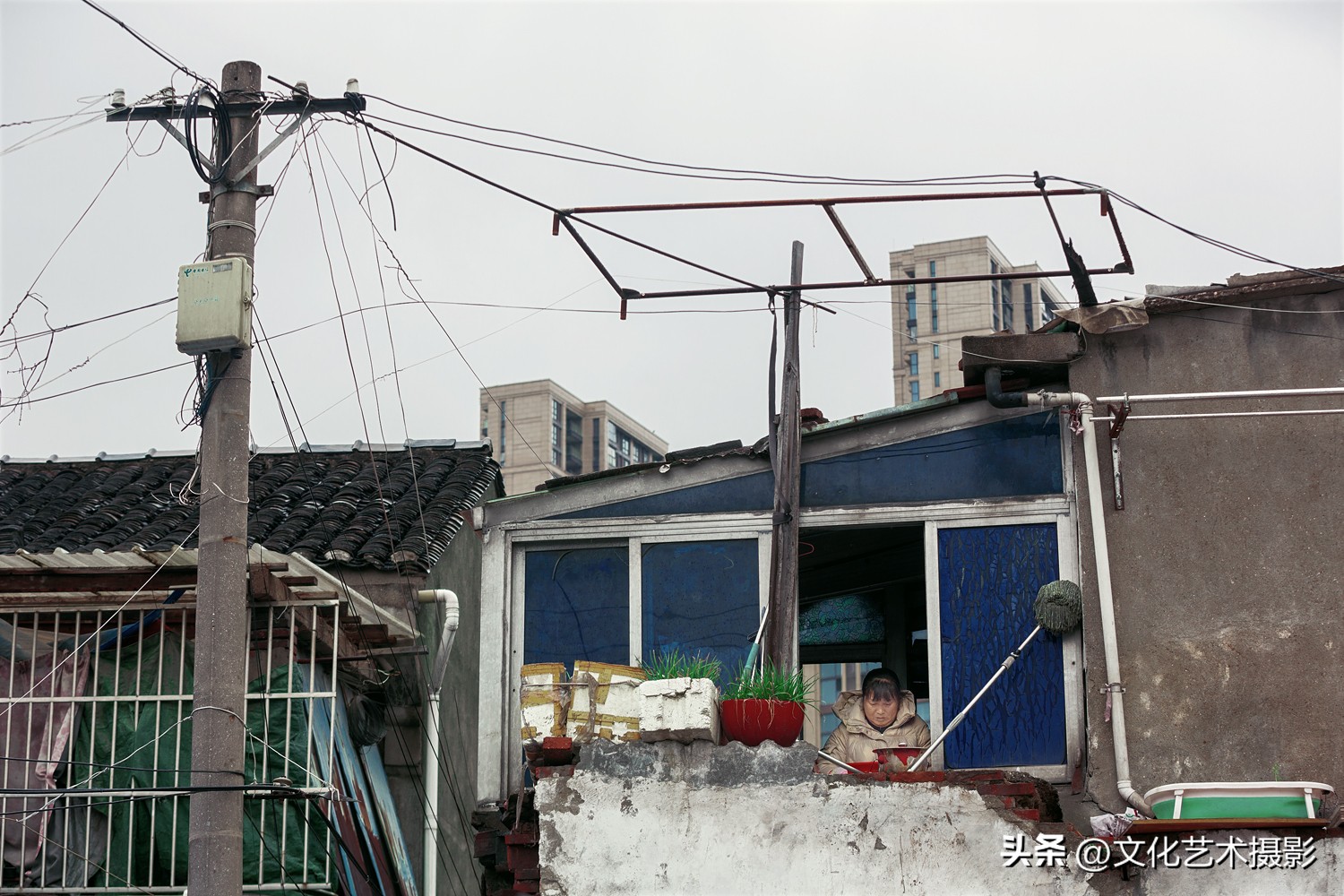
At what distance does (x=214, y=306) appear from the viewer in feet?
27.6

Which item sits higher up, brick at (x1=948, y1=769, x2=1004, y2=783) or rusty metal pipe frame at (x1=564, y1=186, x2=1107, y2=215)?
rusty metal pipe frame at (x1=564, y1=186, x2=1107, y2=215)

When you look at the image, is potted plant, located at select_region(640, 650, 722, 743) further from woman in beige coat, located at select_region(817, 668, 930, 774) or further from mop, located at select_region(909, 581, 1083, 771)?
mop, located at select_region(909, 581, 1083, 771)

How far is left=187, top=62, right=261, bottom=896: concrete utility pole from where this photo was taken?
8.08 metres

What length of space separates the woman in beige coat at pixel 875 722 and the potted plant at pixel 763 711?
51.9 inches

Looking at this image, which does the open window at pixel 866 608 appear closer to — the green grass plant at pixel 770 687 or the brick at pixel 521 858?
the green grass plant at pixel 770 687

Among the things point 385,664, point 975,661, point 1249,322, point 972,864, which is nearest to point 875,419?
point 975,661

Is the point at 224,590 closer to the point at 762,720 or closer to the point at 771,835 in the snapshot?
the point at 762,720

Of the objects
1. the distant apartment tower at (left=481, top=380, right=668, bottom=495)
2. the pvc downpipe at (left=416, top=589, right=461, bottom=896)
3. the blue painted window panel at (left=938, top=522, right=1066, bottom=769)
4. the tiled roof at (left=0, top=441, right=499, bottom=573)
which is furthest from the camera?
the distant apartment tower at (left=481, top=380, right=668, bottom=495)

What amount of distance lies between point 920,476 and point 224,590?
211 inches

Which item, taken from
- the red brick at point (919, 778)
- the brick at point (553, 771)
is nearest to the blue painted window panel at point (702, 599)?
the brick at point (553, 771)

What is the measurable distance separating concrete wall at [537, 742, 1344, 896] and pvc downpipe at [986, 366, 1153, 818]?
1049 millimetres

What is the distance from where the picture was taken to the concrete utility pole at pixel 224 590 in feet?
26.5

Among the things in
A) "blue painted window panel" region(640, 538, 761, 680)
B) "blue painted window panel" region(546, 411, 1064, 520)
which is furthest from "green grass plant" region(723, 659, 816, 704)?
"blue painted window panel" region(546, 411, 1064, 520)

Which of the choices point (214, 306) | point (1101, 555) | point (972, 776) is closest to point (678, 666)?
point (972, 776)
